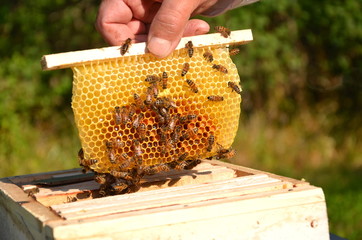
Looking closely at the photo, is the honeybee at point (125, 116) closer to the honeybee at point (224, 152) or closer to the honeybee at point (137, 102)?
the honeybee at point (137, 102)

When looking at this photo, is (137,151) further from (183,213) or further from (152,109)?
(183,213)

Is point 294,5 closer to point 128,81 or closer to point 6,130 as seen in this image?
point 6,130

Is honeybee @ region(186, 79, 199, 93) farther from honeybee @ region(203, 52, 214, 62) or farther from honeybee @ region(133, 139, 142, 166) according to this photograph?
honeybee @ region(133, 139, 142, 166)

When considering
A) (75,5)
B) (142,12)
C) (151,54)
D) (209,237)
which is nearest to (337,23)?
(75,5)

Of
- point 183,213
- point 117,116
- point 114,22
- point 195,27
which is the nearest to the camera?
point 183,213

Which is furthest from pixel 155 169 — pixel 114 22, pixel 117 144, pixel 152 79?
pixel 114 22

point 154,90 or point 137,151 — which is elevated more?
point 154,90
